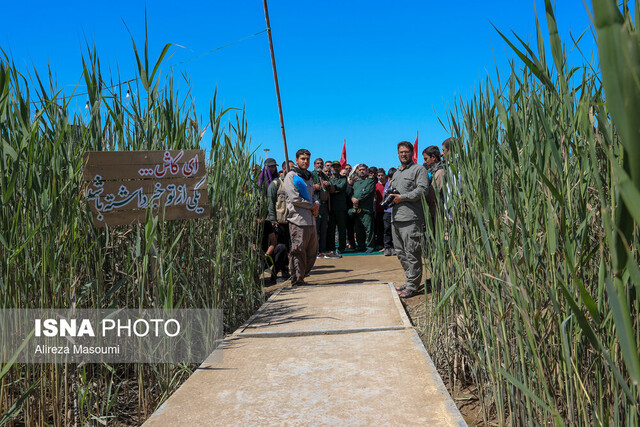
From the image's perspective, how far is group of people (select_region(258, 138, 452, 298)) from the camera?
4973 mm

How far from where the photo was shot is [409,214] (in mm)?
4977

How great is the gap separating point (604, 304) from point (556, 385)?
436 millimetres

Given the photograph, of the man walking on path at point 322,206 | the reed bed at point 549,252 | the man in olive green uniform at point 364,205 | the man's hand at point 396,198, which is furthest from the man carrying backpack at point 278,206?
the reed bed at point 549,252

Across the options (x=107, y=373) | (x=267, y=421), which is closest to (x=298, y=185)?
(x=107, y=373)

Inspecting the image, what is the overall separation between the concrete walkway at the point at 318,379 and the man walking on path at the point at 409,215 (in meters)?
1.16

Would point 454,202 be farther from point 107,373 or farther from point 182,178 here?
point 107,373

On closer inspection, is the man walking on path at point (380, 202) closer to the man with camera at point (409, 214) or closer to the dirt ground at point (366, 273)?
the dirt ground at point (366, 273)

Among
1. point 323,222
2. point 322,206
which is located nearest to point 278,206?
point 322,206

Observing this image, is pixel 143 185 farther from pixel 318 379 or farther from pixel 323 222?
pixel 323 222

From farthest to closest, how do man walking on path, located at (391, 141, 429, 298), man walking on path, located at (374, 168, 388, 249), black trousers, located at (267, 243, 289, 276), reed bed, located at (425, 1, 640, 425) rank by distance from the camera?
man walking on path, located at (374, 168, 388, 249), black trousers, located at (267, 243, 289, 276), man walking on path, located at (391, 141, 429, 298), reed bed, located at (425, 1, 640, 425)

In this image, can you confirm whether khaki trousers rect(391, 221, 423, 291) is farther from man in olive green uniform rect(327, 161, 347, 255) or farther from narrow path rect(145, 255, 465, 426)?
man in olive green uniform rect(327, 161, 347, 255)

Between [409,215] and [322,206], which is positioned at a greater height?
[322,206]

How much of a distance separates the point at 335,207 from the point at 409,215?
429cm

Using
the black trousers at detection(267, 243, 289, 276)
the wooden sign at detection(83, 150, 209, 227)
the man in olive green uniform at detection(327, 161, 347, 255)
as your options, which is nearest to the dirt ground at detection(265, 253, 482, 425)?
the black trousers at detection(267, 243, 289, 276)
